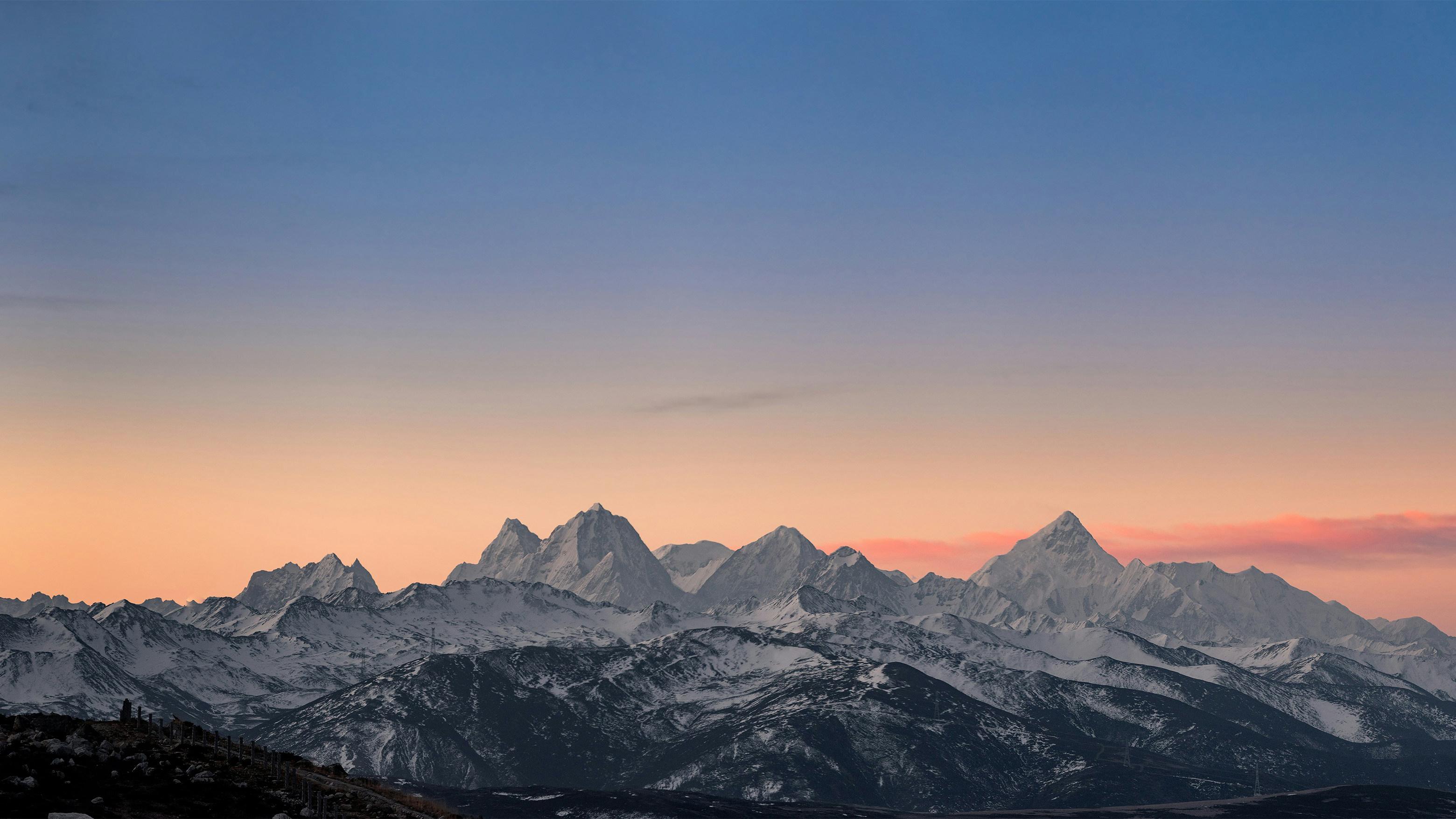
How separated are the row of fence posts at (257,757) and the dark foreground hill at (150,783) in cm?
21

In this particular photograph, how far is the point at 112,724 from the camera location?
110 m

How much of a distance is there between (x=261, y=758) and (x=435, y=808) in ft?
55.0

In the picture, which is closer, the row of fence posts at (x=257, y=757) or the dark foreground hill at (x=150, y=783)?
the dark foreground hill at (x=150, y=783)

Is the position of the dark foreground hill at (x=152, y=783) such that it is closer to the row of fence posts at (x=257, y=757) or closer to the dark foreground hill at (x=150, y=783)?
the dark foreground hill at (x=150, y=783)

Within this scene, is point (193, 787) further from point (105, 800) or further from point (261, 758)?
point (261, 758)

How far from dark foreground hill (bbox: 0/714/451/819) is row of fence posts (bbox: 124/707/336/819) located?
0.21m

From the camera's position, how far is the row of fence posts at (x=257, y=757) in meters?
82.7

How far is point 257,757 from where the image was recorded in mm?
103750

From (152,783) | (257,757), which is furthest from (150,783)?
(257,757)

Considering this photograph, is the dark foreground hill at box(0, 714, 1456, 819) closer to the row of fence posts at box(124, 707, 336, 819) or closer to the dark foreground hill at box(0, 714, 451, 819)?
the dark foreground hill at box(0, 714, 451, 819)

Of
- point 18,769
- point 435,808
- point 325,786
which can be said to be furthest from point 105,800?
point 435,808

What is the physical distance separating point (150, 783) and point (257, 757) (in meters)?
24.7

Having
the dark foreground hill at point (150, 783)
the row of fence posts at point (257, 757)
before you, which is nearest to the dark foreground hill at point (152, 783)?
the dark foreground hill at point (150, 783)

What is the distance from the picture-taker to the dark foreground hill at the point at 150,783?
7262cm
